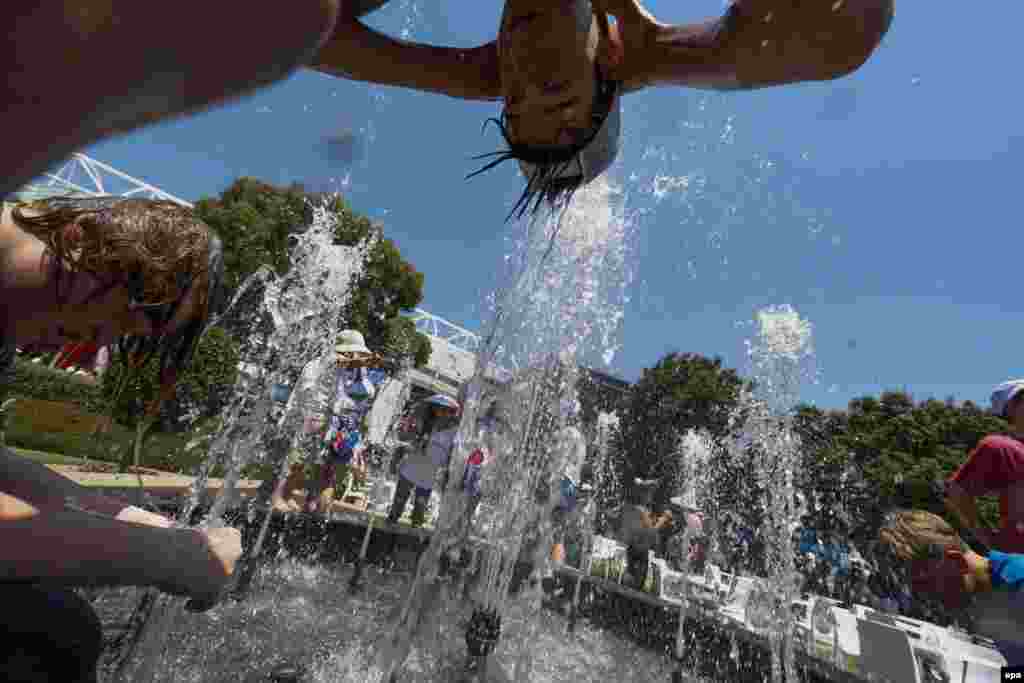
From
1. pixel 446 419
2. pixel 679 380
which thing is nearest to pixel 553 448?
pixel 446 419

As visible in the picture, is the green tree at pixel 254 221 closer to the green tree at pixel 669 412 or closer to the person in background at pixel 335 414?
the person in background at pixel 335 414

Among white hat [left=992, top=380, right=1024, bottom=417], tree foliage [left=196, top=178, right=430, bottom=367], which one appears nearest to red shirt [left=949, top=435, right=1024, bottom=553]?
white hat [left=992, top=380, right=1024, bottom=417]

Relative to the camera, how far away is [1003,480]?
298 centimetres

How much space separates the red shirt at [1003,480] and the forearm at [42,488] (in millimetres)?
3750

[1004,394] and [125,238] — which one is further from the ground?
[1004,394]

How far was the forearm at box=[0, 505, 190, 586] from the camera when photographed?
884mm

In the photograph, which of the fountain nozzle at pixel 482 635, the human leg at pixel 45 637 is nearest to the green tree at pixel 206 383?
the fountain nozzle at pixel 482 635

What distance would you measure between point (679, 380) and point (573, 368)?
2343 cm

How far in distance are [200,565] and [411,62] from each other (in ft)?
4.96

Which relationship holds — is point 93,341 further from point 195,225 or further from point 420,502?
point 420,502

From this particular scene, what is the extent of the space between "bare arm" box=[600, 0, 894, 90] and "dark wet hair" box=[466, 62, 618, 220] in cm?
12

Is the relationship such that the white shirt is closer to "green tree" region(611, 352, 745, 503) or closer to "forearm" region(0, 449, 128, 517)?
"forearm" region(0, 449, 128, 517)

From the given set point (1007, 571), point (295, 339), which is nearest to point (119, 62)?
point (1007, 571)

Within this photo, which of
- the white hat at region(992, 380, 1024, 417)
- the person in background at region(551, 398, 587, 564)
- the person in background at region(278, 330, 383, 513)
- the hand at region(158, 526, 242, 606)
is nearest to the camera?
the hand at region(158, 526, 242, 606)
